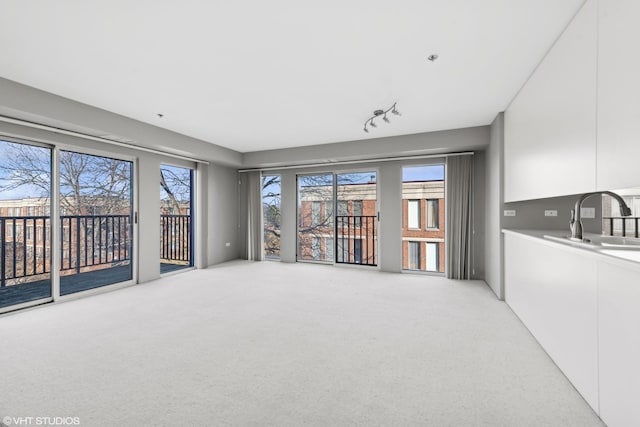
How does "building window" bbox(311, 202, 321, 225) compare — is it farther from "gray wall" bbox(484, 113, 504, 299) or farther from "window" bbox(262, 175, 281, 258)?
"gray wall" bbox(484, 113, 504, 299)

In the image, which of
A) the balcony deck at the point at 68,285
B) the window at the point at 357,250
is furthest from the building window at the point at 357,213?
the balcony deck at the point at 68,285

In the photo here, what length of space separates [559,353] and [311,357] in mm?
1812

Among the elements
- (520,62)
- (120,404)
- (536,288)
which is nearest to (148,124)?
(120,404)

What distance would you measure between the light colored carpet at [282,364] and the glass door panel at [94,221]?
0.92 metres

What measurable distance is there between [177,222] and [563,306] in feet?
19.3

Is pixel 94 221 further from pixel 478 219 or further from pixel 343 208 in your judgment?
pixel 478 219

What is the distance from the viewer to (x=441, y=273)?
15.5 ft

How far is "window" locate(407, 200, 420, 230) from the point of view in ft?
18.5

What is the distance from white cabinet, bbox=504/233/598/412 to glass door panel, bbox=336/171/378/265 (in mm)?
3015

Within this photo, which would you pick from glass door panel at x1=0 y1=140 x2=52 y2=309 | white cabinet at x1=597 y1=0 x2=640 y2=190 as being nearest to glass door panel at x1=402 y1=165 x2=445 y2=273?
white cabinet at x1=597 y1=0 x2=640 y2=190

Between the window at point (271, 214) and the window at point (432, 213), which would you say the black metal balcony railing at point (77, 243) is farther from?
the window at point (432, 213)

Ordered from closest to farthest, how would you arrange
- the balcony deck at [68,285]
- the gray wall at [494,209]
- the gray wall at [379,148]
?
the balcony deck at [68,285], the gray wall at [494,209], the gray wall at [379,148]

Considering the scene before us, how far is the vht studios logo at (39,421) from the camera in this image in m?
1.42

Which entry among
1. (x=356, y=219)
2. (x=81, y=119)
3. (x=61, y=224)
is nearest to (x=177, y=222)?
(x=61, y=224)
